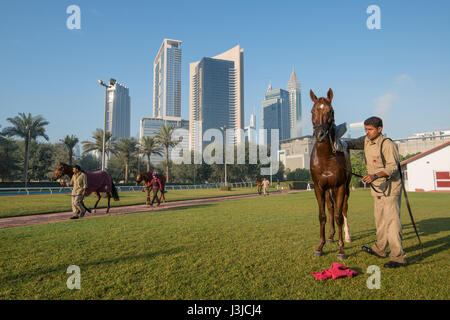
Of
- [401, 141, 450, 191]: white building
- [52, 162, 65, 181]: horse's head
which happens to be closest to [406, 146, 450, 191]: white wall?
[401, 141, 450, 191]: white building

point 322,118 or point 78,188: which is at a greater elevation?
point 322,118

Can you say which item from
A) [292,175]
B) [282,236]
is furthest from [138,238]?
[292,175]

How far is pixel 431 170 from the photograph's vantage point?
35.3 meters

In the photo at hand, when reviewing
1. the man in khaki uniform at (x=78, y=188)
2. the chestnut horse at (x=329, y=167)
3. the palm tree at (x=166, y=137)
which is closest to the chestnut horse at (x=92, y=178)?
the man in khaki uniform at (x=78, y=188)

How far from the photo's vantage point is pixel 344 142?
207 inches

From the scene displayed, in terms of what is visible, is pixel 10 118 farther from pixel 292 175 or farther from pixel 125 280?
pixel 292 175

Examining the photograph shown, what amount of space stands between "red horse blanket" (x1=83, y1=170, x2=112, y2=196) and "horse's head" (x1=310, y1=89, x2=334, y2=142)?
10.0 m

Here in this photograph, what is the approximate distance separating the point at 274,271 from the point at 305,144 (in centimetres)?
15311

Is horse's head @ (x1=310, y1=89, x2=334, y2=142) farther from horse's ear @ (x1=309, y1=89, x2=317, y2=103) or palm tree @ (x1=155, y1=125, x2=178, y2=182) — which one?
palm tree @ (x1=155, y1=125, x2=178, y2=182)

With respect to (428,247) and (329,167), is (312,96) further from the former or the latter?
(428,247)

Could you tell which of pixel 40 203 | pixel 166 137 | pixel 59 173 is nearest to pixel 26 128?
pixel 166 137

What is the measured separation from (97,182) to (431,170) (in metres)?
42.6

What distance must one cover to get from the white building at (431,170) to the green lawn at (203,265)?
34975 mm

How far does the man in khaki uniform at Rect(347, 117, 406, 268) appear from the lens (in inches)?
171
